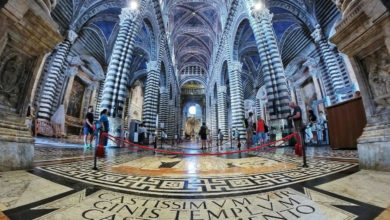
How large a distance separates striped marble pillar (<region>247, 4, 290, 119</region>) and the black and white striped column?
23.1 ft

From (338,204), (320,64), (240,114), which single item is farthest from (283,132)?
(320,64)

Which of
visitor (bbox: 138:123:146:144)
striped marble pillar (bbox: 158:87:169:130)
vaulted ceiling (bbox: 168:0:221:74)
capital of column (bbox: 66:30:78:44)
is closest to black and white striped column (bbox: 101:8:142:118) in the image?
visitor (bbox: 138:123:146:144)

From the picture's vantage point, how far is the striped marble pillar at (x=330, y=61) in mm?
9141

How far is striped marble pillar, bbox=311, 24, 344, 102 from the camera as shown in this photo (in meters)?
9.14

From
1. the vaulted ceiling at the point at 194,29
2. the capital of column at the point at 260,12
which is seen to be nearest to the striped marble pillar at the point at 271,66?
the capital of column at the point at 260,12

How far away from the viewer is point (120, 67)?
25.1ft

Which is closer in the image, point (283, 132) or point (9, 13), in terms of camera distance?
point (9, 13)

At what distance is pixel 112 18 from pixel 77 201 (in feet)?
53.4

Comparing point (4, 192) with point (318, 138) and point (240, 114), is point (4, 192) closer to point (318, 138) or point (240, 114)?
point (240, 114)

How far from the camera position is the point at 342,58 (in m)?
9.27

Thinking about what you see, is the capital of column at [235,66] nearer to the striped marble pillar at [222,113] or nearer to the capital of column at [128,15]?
the striped marble pillar at [222,113]

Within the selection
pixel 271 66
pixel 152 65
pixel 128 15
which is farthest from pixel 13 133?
pixel 152 65

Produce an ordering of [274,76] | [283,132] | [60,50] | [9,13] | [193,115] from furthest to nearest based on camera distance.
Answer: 1. [193,115]
2. [60,50]
3. [274,76]
4. [283,132]
5. [9,13]

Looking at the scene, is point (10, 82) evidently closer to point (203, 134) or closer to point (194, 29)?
point (203, 134)
